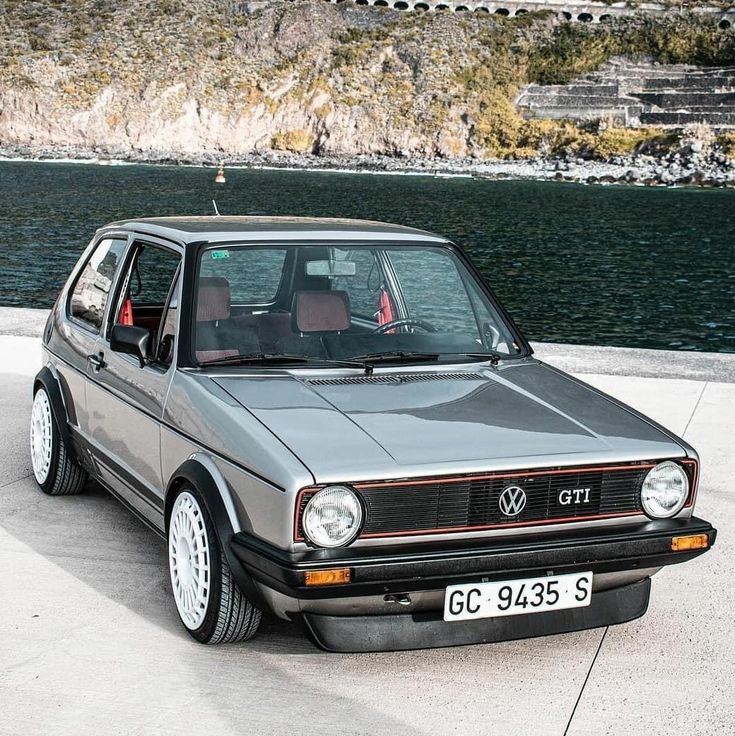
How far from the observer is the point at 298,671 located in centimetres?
407

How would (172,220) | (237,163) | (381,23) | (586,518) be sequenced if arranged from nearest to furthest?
(586,518)
(172,220)
(237,163)
(381,23)

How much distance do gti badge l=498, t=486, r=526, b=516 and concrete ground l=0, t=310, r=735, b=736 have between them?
0.65m

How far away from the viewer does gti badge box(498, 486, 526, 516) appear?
3.88 meters

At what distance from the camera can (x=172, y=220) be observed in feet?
18.5

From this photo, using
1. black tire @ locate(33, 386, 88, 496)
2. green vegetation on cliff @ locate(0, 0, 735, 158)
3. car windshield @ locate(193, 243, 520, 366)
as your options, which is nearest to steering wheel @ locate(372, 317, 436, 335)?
car windshield @ locate(193, 243, 520, 366)

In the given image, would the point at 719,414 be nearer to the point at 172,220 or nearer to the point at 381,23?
the point at 172,220

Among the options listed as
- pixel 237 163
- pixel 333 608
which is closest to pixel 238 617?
pixel 333 608

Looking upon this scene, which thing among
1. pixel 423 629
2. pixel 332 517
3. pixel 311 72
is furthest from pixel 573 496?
pixel 311 72

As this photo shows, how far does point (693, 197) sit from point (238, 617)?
7730 centimetres

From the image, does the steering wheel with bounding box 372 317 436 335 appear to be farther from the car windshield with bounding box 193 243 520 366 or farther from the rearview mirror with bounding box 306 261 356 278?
the rearview mirror with bounding box 306 261 356 278

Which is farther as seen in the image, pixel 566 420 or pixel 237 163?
pixel 237 163

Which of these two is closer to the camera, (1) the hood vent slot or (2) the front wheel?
(2) the front wheel

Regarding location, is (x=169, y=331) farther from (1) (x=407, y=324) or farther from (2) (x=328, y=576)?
(2) (x=328, y=576)

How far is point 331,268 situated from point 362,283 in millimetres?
182
